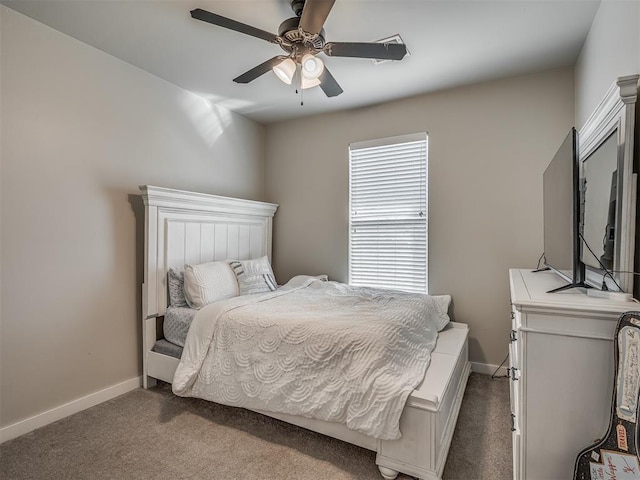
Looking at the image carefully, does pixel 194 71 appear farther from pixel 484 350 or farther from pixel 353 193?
pixel 484 350

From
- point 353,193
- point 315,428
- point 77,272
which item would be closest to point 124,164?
point 77,272

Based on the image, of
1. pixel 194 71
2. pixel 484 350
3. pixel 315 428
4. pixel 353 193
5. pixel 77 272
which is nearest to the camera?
pixel 315 428

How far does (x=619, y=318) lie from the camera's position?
1.03 meters

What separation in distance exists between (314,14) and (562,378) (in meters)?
1.83

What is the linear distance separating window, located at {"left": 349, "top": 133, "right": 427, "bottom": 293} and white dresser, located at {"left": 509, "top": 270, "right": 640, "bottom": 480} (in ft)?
6.46

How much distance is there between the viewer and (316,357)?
183 centimetres

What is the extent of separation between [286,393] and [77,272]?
1.72 meters

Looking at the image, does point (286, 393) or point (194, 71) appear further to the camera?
point (194, 71)

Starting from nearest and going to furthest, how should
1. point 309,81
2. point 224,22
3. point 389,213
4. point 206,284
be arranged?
point 224,22 < point 309,81 < point 206,284 < point 389,213

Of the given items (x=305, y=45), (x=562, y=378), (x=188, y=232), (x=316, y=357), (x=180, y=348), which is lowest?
(x=180, y=348)

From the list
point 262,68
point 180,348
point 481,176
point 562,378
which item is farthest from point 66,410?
point 481,176

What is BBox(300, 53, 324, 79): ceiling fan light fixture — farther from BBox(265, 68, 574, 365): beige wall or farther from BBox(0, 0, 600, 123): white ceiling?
BBox(265, 68, 574, 365): beige wall

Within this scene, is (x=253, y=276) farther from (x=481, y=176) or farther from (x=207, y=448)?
(x=481, y=176)

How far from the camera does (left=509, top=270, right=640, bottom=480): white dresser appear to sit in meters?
1.09
